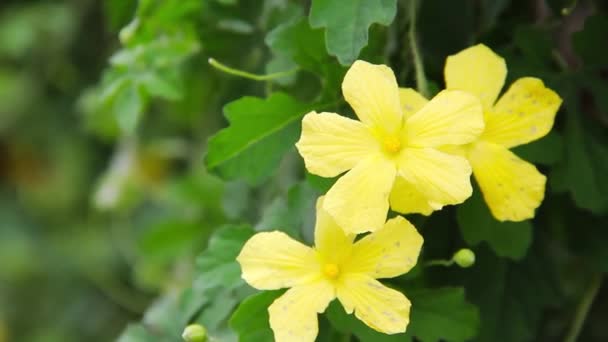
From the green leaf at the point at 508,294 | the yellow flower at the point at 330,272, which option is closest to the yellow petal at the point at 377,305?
the yellow flower at the point at 330,272

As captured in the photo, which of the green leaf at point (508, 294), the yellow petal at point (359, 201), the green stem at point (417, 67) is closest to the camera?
the yellow petal at point (359, 201)

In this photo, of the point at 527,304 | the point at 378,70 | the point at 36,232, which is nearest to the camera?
the point at 378,70

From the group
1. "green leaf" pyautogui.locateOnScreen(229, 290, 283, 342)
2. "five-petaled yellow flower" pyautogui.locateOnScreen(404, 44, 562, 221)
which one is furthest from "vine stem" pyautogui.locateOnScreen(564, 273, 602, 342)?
"green leaf" pyautogui.locateOnScreen(229, 290, 283, 342)

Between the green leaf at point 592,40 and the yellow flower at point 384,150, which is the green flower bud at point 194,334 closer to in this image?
the yellow flower at point 384,150

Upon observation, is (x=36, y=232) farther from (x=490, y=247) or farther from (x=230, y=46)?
(x=490, y=247)

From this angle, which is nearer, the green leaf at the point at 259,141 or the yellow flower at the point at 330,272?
the yellow flower at the point at 330,272

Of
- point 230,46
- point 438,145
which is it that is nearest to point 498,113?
point 438,145
